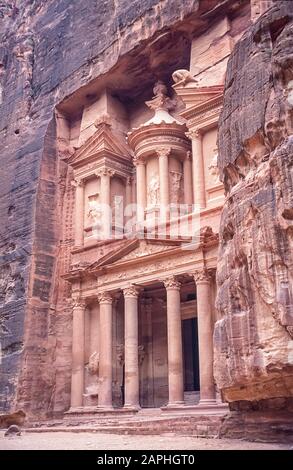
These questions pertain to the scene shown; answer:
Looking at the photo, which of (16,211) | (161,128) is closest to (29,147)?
(16,211)

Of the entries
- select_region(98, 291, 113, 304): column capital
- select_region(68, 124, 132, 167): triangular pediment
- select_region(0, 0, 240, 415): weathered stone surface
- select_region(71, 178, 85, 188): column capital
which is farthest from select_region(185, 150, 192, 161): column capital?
select_region(98, 291, 113, 304): column capital

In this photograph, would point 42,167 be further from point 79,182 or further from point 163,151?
point 163,151

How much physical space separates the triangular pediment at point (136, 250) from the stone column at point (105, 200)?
8.14 ft

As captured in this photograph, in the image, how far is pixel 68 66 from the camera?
1033 inches

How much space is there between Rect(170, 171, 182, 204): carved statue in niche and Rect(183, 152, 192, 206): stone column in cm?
25

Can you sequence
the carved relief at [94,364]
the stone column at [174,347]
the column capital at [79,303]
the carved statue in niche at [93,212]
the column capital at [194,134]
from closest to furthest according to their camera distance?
the stone column at [174,347] → the carved relief at [94,364] → the column capital at [194,134] → the column capital at [79,303] → the carved statue in niche at [93,212]

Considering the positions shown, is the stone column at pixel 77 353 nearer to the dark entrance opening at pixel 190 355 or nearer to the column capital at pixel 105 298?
the column capital at pixel 105 298

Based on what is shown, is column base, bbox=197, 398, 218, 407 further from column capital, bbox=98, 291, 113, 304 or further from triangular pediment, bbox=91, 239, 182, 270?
column capital, bbox=98, 291, 113, 304

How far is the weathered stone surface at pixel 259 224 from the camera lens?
27.0ft

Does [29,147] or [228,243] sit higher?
[29,147]

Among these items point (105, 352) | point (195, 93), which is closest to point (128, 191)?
point (195, 93)

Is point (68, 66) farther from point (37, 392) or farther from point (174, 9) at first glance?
point (37, 392)

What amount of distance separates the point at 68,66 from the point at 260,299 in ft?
67.1

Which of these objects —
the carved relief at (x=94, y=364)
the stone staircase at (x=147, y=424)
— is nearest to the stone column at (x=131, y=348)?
the stone staircase at (x=147, y=424)
